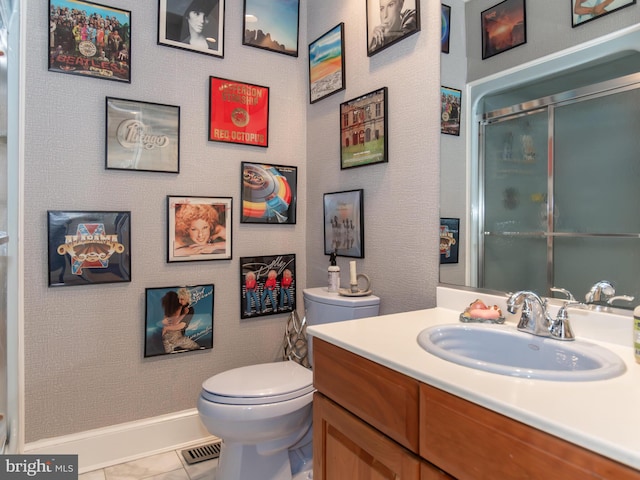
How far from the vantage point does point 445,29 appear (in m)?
1.60

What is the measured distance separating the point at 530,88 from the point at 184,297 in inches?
70.2

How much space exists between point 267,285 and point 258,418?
2.89ft

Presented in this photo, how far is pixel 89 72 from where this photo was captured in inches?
74.4

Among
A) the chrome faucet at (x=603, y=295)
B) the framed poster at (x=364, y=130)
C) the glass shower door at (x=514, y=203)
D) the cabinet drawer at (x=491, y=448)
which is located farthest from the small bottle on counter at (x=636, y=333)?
the framed poster at (x=364, y=130)

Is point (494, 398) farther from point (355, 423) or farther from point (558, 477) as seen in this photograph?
point (355, 423)

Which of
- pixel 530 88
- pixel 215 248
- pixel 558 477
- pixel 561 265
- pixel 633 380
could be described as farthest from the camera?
pixel 215 248

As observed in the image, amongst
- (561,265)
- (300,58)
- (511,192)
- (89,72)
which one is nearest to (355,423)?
(561,265)

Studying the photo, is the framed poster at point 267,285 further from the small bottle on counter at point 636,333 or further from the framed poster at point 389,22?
the small bottle on counter at point 636,333

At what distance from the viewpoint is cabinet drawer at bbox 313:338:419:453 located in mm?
955

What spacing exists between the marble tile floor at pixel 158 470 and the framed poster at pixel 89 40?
1.86 m

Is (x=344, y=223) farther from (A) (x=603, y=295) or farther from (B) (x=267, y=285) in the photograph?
(A) (x=603, y=295)

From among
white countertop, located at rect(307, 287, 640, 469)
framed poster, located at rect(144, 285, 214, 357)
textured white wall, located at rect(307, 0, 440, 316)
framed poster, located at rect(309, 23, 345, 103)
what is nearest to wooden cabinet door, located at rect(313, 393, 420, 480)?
white countertop, located at rect(307, 287, 640, 469)

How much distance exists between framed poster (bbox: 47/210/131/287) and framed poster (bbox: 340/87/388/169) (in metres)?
1.14

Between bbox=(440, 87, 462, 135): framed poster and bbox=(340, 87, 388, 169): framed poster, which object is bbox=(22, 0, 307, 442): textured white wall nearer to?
bbox=(340, 87, 388, 169): framed poster
